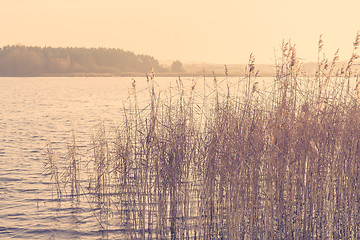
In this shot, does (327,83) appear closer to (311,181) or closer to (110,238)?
(311,181)

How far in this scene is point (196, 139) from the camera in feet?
19.9

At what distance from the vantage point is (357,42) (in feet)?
20.9

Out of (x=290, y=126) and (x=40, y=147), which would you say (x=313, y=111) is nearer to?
(x=290, y=126)

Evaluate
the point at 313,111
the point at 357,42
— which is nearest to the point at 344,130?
the point at 313,111

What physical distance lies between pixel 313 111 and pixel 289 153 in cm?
90

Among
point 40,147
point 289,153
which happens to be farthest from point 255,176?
point 40,147

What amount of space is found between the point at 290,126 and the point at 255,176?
880mm

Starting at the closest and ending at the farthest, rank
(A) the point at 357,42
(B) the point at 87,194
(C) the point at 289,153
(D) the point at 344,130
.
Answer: (C) the point at 289,153 < (D) the point at 344,130 < (A) the point at 357,42 < (B) the point at 87,194

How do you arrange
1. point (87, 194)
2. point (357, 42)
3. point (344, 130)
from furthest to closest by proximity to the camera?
point (87, 194), point (357, 42), point (344, 130)

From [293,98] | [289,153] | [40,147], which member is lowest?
[40,147]

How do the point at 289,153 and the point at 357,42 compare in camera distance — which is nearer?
the point at 289,153

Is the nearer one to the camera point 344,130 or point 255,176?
point 255,176

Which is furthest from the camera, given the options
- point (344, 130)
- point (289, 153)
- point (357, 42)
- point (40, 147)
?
point (40, 147)

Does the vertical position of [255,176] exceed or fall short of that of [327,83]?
it falls short
